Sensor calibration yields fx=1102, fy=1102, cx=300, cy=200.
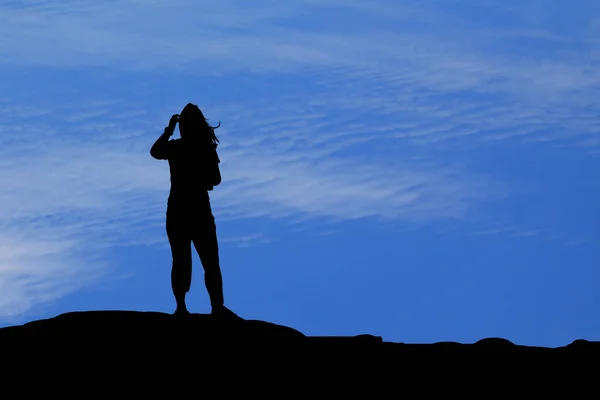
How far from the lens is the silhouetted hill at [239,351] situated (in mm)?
13750

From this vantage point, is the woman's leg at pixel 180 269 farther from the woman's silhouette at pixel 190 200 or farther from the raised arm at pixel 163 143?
the raised arm at pixel 163 143

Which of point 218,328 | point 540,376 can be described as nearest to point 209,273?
point 218,328

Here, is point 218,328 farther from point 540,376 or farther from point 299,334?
point 540,376

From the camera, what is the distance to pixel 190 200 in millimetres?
15031

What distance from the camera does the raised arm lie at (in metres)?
14.9

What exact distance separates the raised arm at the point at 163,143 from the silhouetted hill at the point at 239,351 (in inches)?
84.2

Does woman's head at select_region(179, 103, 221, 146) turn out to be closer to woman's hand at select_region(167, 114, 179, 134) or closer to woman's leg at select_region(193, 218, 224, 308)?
woman's hand at select_region(167, 114, 179, 134)

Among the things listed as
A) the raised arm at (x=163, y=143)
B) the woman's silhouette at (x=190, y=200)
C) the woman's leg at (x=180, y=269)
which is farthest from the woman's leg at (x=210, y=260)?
the raised arm at (x=163, y=143)

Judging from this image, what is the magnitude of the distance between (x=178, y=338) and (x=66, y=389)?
1.60 m

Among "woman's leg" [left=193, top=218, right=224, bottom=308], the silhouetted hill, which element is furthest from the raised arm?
the silhouetted hill

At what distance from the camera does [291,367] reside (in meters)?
13.8

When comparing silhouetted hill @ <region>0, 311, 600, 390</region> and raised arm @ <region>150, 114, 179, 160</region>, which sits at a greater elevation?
raised arm @ <region>150, 114, 179, 160</region>

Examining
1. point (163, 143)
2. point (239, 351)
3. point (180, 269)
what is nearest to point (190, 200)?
point (163, 143)

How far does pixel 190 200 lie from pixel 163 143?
86 centimetres
